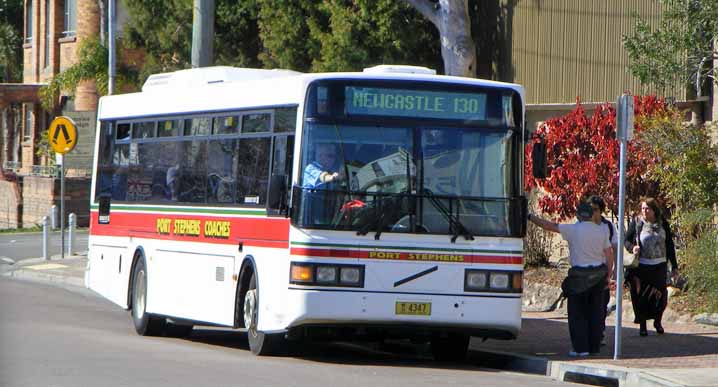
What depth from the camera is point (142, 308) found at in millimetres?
17344

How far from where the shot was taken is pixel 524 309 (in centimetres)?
1980

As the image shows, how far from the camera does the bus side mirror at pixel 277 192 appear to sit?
42.7 feet

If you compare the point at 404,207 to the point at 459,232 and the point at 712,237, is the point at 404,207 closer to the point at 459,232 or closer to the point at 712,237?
the point at 459,232

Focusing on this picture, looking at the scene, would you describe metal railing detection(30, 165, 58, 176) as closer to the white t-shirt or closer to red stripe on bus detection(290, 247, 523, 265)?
the white t-shirt

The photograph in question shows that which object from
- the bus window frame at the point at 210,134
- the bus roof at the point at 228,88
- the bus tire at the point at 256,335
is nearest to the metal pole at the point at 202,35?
the bus roof at the point at 228,88

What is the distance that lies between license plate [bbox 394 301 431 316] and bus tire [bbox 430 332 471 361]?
108 centimetres

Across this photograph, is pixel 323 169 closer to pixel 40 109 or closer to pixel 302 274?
pixel 302 274

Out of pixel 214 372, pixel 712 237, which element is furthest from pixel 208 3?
pixel 214 372

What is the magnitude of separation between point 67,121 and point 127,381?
18889 millimetres

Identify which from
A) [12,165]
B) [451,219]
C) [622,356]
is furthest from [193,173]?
[12,165]

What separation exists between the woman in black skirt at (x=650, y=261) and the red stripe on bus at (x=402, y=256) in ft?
10.2

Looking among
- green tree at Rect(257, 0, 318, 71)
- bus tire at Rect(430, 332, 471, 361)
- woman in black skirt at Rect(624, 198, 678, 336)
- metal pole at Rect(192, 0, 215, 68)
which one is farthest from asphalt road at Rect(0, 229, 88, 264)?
woman in black skirt at Rect(624, 198, 678, 336)

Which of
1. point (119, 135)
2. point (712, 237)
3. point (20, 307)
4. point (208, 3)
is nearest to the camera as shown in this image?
point (712, 237)

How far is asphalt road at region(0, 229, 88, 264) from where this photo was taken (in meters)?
33.9
